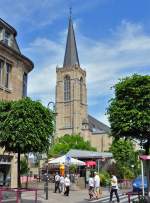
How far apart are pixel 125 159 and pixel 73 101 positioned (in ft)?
258

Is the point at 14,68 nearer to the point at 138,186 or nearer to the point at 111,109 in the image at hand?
the point at 111,109

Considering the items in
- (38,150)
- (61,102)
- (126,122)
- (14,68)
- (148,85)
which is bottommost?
(38,150)

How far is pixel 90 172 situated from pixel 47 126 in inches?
937

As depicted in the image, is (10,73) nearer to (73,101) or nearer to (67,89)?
(73,101)

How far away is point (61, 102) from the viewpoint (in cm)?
14112

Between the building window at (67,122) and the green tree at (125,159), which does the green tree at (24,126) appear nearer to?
the green tree at (125,159)

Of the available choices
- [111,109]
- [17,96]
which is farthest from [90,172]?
[111,109]

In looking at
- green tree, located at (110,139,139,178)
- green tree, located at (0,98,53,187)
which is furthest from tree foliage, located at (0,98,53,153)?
green tree, located at (110,139,139,178)

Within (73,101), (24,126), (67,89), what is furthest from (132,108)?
(67,89)

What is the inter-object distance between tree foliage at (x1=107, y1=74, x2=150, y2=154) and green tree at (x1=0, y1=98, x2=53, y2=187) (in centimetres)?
323

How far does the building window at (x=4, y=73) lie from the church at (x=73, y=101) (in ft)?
344

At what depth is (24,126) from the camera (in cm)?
1850

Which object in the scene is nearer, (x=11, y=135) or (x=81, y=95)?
(x=11, y=135)

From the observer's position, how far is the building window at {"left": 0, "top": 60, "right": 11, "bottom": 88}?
27.4m
